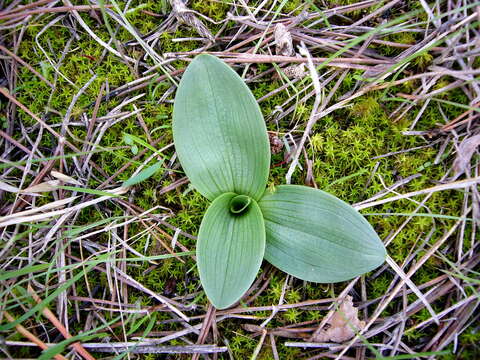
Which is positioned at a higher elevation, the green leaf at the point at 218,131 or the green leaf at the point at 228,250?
the green leaf at the point at 218,131

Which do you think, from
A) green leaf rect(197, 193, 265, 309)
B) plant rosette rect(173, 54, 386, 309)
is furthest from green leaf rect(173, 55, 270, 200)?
green leaf rect(197, 193, 265, 309)

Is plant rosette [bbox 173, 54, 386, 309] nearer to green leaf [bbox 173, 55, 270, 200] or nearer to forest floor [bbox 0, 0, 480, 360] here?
green leaf [bbox 173, 55, 270, 200]

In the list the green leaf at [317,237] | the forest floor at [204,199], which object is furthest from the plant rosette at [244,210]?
the forest floor at [204,199]

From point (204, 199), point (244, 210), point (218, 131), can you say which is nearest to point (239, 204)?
point (244, 210)

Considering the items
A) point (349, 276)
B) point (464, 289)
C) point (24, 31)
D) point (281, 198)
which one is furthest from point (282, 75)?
point (24, 31)

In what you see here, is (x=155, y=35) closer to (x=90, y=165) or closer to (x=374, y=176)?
(x=90, y=165)

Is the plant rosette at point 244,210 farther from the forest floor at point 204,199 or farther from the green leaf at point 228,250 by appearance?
the forest floor at point 204,199

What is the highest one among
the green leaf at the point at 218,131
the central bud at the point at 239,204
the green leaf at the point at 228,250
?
the green leaf at the point at 218,131

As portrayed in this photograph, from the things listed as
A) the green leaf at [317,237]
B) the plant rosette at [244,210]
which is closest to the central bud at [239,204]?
the plant rosette at [244,210]

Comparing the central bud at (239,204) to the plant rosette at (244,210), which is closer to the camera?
the plant rosette at (244,210)
